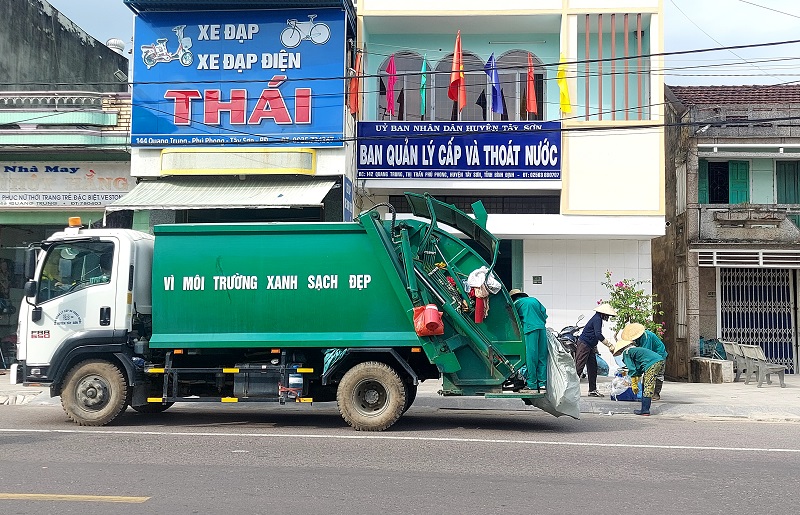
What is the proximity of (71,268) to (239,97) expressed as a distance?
7326 mm

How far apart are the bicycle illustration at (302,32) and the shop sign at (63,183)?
451cm

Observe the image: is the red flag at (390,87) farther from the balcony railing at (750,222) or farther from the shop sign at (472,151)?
the balcony railing at (750,222)

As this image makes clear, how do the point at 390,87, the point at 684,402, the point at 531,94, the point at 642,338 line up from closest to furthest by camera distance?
the point at 642,338, the point at 684,402, the point at 531,94, the point at 390,87

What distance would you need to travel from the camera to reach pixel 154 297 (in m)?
10.7

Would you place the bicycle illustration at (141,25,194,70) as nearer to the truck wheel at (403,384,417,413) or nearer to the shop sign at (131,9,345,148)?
the shop sign at (131,9,345,148)

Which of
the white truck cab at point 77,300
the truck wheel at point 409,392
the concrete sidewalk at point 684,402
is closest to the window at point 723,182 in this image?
the concrete sidewalk at point 684,402

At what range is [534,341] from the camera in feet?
33.8

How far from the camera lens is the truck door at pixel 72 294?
A: 10695 millimetres

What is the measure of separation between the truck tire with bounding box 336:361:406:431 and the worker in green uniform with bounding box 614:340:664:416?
3849 mm

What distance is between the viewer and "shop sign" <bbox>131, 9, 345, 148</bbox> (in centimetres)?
1711

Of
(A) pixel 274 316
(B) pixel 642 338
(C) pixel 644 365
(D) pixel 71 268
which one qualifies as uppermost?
(D) pixel 71 268

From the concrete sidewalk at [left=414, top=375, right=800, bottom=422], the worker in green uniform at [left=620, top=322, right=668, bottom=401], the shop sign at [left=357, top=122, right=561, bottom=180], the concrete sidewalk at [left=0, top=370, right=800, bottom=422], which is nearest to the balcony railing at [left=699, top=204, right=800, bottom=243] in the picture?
the shop sign at [left=357, top=122, right=561, bottom=180]

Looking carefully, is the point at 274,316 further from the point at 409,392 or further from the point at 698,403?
the point at 698,403

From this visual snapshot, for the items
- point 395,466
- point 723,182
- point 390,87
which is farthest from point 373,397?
point 723,182
